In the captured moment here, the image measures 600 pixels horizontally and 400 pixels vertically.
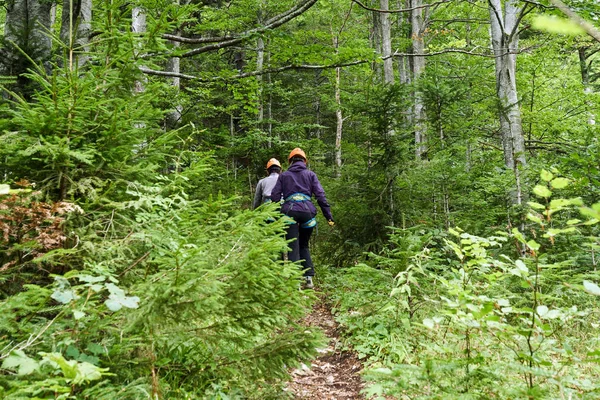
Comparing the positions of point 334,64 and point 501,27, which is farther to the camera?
point 501,27

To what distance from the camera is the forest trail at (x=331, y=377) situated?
12.2 ft

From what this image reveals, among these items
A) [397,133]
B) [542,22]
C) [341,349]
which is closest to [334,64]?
[397,133]

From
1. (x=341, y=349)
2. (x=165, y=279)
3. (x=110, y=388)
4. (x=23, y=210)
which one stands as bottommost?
(x=341, y=349)

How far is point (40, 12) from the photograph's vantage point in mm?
4844

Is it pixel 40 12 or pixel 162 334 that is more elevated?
pixel 40 12

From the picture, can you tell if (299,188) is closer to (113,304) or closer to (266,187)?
(266,187)


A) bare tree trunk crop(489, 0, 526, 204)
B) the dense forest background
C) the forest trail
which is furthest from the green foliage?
bare tree trunk crop(489, 0, 526, 204)

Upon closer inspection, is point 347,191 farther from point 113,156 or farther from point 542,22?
point 542,22

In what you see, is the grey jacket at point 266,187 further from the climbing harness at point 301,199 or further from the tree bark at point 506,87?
the tree bark at point 506,87

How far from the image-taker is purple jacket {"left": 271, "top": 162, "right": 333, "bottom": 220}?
674cm

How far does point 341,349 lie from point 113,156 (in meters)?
3.65

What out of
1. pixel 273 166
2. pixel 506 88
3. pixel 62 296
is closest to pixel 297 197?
pixel 273 166

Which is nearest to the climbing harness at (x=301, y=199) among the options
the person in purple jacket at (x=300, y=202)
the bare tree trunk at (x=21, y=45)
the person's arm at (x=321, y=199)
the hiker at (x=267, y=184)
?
the person in purple jacket at (x=300, y=202)

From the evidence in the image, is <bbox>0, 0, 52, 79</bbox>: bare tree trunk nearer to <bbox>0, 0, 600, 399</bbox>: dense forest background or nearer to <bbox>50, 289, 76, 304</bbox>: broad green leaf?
<bbox>0, 0, 600, 399</bbox>: dense forest background
